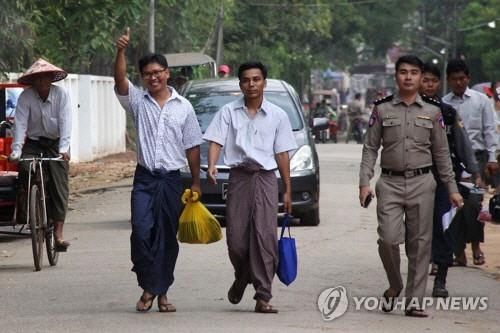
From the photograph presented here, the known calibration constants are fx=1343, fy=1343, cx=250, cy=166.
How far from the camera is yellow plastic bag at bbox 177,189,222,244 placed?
9.26 metres

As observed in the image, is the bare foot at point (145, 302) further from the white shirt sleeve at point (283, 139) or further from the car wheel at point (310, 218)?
the car wheel at point (310, 218)

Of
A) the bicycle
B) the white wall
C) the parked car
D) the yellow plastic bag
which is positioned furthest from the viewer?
the white wall

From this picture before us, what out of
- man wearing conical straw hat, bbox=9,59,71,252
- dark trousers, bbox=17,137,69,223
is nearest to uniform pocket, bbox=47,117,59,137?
man wearing conical straw hat, bbox=9,59,71,252

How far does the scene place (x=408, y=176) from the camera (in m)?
9.26

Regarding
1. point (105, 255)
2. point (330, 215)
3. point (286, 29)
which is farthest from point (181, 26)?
point (105, 255)

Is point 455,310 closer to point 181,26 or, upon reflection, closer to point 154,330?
point 154,330

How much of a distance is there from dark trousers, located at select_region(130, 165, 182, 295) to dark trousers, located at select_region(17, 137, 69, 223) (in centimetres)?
280

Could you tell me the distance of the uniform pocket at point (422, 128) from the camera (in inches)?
364

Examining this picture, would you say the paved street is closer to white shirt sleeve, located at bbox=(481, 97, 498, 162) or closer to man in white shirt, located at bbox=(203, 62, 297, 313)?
man in white shirt, located at bbox=(203, 62, 297, 313)

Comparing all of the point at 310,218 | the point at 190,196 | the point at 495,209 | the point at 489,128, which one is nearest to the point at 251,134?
the point at 190,196

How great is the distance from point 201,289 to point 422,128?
2.29m

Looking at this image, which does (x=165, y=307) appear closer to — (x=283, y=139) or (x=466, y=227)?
(x=283, y=139)

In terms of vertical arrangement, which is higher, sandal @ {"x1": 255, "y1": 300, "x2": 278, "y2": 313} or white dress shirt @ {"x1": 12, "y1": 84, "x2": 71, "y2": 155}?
white dress shirt @ {"x1": 12, "y1": 84, "x2": 71, "y2": 155}

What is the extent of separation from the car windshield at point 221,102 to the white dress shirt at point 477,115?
13.9 ft
